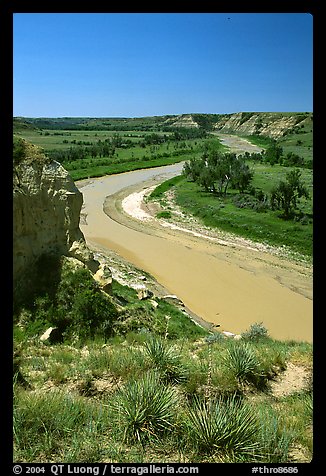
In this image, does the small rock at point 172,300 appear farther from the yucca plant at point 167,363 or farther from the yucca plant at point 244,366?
the yucca plant at point 167,363

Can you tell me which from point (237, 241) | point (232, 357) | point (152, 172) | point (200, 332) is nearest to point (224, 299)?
point (200, 332)

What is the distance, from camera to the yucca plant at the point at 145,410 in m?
3.86

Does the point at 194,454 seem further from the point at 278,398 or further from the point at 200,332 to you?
the point at 200,332

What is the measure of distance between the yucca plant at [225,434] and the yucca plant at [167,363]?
1463 mm

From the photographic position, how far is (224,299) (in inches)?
727

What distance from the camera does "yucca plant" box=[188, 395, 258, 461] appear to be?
3576 millimetres

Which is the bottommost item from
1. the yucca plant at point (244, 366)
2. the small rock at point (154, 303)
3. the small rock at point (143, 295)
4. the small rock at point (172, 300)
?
the small rock at point (172, 300)

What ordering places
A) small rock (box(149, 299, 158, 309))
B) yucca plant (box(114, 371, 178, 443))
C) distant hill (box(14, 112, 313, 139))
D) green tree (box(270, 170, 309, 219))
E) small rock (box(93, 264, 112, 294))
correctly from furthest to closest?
distant hill (box(14, 112, 313, 139)) < green tree (box(270, 170, 309, 219)) < small rock (box(149, 299, 158, 309)) < small rock (box(93, 264, 112, 294)) < yucca plant (box(114, 371, 178, 443))

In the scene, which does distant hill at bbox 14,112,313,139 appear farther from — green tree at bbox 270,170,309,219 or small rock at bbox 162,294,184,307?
small rock at bbox 162,294,184,307

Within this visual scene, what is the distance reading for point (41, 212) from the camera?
10625 mm

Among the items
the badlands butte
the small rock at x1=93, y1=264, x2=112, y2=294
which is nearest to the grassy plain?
the badlands butte

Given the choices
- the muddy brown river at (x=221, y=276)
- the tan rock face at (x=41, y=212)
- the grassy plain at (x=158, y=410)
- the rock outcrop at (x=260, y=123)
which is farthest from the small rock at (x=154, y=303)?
the rock outcrop at (x=260, y=123)
